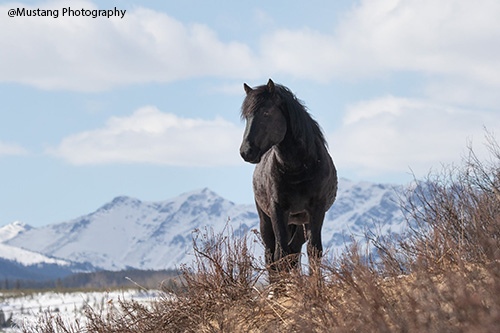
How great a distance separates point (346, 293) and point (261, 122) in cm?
241

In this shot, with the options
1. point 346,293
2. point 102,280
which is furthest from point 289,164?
point 102,280

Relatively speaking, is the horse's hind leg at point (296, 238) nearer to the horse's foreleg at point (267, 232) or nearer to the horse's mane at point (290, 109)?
the horse's foreleg at point (267, 232)

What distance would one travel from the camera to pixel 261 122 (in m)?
7.60

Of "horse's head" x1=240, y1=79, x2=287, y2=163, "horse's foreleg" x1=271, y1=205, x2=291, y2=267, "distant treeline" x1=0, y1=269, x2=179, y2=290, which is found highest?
"distant treeline" x1=0, y1=269, x2=179, y2=290

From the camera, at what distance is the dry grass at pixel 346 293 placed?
16.4 ft

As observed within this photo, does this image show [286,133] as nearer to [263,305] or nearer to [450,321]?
[263,305]

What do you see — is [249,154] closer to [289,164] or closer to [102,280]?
[289,164]

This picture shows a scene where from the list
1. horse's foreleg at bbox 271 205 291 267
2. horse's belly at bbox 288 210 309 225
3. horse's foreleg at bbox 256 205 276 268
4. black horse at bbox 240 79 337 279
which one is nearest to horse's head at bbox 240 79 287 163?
black horse at bbox 240 79 337 279

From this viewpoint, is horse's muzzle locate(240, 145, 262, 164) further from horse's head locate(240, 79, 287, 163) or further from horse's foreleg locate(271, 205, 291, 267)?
horse's foreleg locate(271, 205, 291, 267)

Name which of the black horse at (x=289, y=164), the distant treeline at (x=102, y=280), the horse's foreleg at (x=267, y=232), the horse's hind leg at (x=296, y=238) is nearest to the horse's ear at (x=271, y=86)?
the black horse at (x=289, y=164)

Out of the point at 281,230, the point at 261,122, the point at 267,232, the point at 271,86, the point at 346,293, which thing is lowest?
the point at 346,293

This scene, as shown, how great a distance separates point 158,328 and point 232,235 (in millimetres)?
1364

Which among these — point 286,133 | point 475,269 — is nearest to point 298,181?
point 286,133

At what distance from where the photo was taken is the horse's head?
7414 mm
